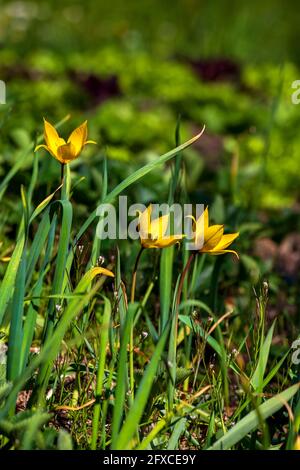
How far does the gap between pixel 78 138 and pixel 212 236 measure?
0.36 m

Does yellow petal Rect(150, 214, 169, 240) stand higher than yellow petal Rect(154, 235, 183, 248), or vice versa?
yellow petal Rect(150, 214, 169, 240)

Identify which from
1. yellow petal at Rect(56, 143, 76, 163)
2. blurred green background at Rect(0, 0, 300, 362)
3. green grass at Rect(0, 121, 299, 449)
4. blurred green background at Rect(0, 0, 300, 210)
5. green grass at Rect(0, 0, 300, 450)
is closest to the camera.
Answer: green grass at Rect(0, 121, 299, 449)

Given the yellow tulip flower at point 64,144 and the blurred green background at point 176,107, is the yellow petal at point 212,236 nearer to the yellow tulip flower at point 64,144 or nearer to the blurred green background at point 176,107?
the blurred green background at point 176,107

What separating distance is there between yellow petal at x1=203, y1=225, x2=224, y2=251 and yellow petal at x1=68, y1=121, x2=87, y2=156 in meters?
0.33

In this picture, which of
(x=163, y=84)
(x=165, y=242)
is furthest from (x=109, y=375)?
(x=163, y=84)

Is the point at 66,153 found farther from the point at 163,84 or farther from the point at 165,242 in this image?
the point at 163,84

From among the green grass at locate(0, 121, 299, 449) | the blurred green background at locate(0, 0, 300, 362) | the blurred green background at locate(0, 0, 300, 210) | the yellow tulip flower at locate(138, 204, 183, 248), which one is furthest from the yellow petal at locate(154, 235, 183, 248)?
the blurred green background at locate(0, 0, 300, 210)

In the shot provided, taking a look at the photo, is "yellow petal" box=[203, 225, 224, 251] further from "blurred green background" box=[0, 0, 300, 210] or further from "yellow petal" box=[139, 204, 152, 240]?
"blurred green background" box=[0, 0, 300, 210]

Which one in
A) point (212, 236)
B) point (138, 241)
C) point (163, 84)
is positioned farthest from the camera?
point (163, 84)

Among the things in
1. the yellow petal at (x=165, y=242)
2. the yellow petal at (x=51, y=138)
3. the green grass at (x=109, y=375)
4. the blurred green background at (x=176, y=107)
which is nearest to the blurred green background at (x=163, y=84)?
the blurred green background at (x=176, y=107)

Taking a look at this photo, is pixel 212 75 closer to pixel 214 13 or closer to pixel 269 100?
pixel 269 100

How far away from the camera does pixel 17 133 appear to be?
3.12m

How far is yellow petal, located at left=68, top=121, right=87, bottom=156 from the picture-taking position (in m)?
1.69

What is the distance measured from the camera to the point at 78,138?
5.57 feet
